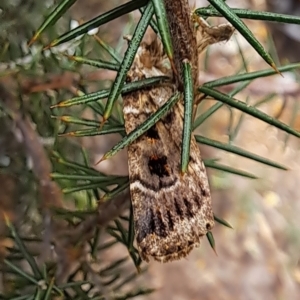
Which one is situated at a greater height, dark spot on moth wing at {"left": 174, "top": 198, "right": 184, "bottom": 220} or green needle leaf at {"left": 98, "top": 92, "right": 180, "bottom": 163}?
green needle leaf at {"left": 98, "top": 92, "right": 180, "bottom": 163}

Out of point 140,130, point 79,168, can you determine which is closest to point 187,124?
point 140,130

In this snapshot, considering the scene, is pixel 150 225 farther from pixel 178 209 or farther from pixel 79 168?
pixel 79 168

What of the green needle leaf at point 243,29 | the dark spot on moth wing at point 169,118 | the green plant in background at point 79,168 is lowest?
the green plant in background at point 79,168

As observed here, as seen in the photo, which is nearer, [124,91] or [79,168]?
[124,91]

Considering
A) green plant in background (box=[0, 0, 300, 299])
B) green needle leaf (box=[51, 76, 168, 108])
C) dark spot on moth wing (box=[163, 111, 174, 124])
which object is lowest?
green plant in background (box=[0, 0, 300, 299])

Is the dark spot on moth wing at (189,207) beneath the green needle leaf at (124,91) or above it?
beneath

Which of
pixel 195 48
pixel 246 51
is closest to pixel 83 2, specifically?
pixel 195 48

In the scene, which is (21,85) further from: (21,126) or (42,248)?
(42,248)
